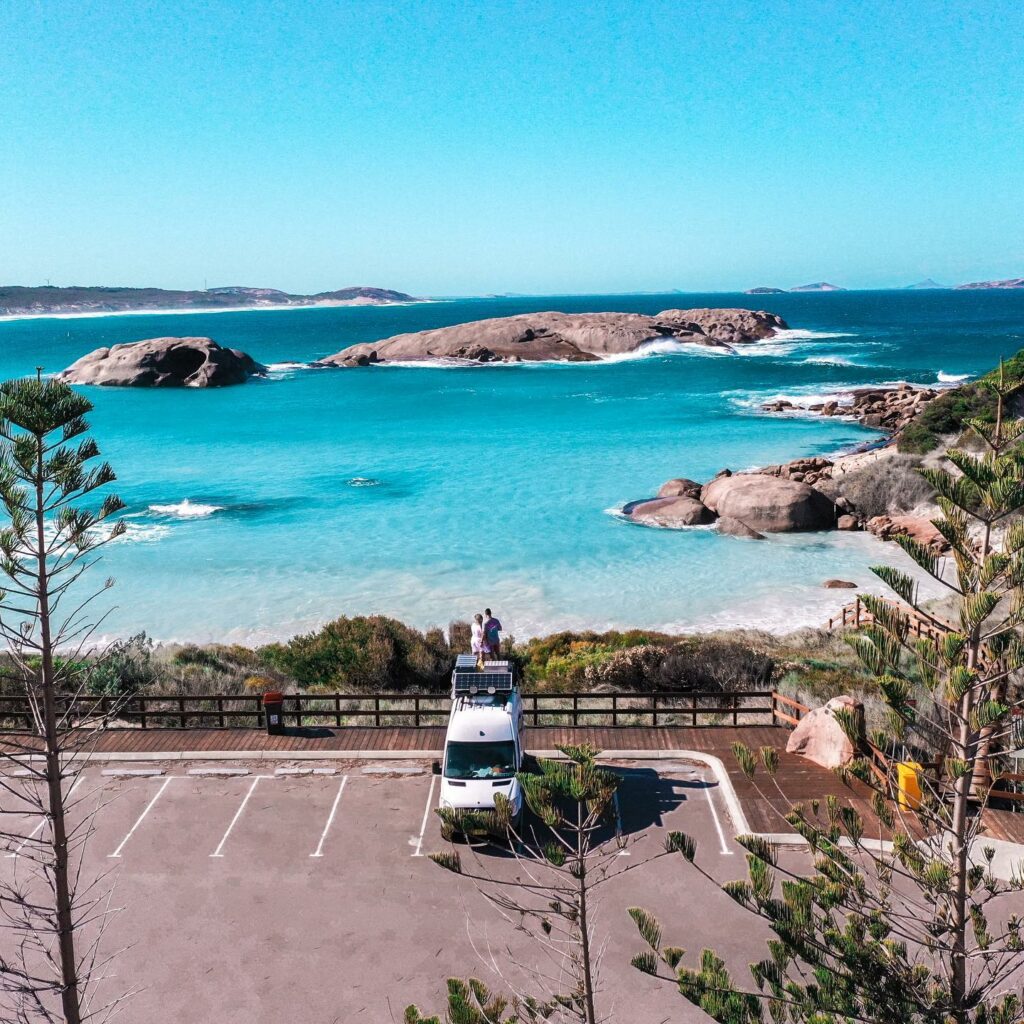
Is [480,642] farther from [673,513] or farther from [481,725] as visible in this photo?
[673,513]

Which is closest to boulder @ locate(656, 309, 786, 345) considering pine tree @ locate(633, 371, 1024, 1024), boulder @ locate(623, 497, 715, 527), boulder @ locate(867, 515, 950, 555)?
boulder @ locate(623, 497, 715, 527)

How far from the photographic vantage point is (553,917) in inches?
471

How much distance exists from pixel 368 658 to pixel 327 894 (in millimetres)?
8898

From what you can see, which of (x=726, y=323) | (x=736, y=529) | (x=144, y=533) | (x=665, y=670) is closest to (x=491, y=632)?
(x=665, y=670)

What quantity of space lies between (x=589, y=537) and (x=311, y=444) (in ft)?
90.0

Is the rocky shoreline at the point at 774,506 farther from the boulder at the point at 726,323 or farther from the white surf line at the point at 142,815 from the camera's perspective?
the boulder at the point at 726,323

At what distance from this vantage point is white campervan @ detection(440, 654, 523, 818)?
545 inches

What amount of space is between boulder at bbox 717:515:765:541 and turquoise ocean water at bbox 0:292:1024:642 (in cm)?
62

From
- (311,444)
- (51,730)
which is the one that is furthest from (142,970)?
(311,444)

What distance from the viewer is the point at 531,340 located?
10875cm

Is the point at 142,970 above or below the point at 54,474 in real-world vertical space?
below

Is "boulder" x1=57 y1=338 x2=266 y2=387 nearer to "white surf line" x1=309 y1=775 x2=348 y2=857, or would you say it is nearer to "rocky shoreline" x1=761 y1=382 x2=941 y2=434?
"rocky shoreline" x1=761 y1=382 x2=941 y2=434

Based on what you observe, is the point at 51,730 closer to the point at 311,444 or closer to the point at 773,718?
the point at 773,718

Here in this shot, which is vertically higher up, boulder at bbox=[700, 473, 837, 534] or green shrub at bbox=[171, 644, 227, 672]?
boulder at bbox=[700, 473, 837, 534]
